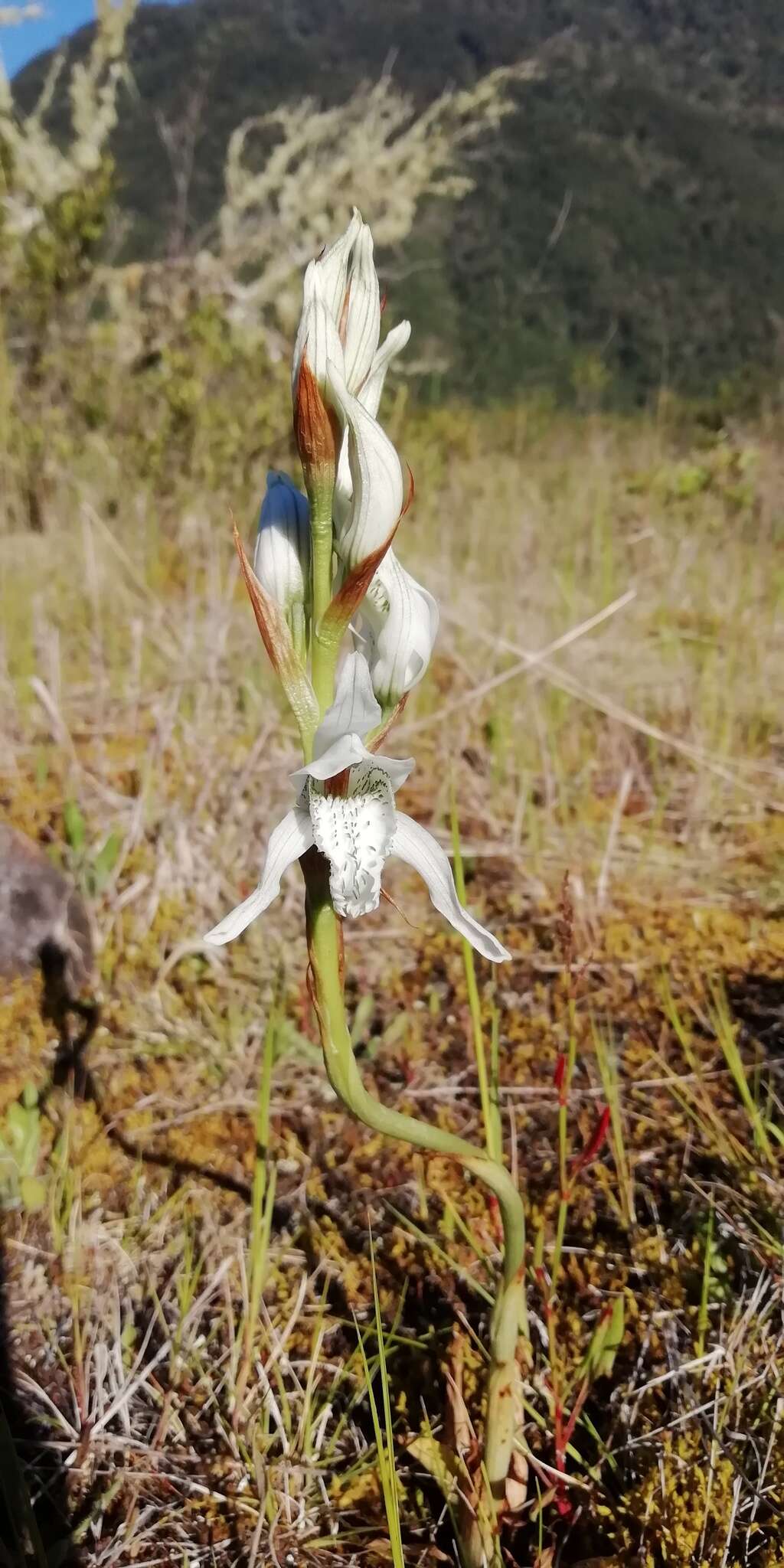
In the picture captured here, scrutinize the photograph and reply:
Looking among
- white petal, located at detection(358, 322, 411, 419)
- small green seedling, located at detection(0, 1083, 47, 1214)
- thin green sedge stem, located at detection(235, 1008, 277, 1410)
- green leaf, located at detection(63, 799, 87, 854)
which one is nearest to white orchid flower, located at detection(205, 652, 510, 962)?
white petal, located at detection(358, 322, 411, 419)

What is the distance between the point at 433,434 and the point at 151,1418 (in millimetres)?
6463

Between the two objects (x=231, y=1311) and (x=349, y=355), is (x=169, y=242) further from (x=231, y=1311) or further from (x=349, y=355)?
(x=231, y=1311)

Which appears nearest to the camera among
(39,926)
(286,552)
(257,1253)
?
(286,552)

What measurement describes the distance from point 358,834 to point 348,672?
0.58 ft

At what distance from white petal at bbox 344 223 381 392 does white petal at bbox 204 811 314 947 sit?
0.50 metres

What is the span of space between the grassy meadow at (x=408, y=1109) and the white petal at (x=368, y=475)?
1.34ft

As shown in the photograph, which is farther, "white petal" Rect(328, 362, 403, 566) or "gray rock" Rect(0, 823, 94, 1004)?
"gray rock" Rect(0, 823, 94, 1004)

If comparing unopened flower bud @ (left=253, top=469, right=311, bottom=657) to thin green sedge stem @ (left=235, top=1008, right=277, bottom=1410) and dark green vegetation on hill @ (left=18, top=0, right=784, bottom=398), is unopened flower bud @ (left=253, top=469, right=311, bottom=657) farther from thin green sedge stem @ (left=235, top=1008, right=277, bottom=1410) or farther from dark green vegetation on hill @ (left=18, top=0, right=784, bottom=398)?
dark green vegetation on hill @ (left=18, top=0, right=784, bottom=398)

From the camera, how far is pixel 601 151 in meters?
56.8

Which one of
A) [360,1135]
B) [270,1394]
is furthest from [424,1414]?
[360,1135]

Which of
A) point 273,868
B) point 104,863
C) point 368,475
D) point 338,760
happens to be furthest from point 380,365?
point 104,863

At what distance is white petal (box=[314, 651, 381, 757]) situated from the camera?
1027mm

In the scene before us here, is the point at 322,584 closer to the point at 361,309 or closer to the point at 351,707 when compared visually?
the point at 351,707

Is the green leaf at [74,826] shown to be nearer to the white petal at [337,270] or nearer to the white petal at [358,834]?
the white petal at [358,834]
